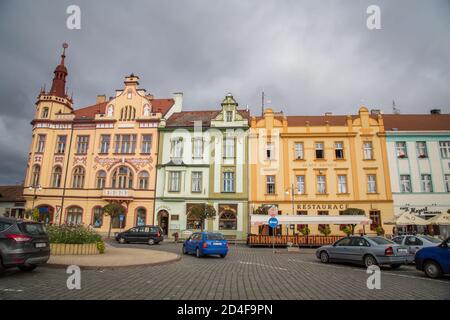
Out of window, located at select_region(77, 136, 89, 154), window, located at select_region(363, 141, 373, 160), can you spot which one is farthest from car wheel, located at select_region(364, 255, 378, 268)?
window, located at select_region(77, 136, 89, 154)

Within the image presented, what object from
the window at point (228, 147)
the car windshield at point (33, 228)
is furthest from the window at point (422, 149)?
the car windshield at point (33, 228)

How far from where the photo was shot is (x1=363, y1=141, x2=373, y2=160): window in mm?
33047

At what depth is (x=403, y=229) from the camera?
3073cm

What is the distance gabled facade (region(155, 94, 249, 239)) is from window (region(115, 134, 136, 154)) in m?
3.57

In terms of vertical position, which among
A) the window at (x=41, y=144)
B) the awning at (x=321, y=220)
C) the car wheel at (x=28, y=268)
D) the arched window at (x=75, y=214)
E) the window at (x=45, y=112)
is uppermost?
the window at (x=45, y=112)

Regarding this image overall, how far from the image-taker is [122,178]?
116 feet

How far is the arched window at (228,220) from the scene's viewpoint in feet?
108

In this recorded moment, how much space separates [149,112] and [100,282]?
30.7 meters

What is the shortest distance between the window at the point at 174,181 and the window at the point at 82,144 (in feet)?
38.3

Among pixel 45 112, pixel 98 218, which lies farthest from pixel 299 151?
pixel 45 112

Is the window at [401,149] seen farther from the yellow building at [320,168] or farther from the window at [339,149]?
the window at [339,149]

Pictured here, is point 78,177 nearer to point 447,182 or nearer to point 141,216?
point 141,216
